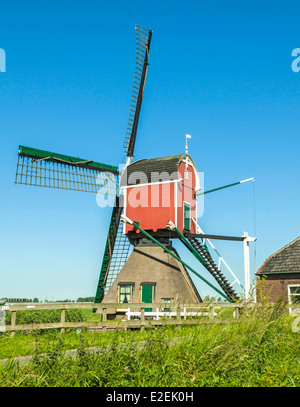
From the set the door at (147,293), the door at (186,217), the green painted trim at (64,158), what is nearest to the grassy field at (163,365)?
the door at (147,293)

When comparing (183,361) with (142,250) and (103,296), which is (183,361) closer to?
(142,250)

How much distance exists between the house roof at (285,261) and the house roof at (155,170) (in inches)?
273

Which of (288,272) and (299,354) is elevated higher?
(288,272)

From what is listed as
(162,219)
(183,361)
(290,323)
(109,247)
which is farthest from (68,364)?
(109,247)

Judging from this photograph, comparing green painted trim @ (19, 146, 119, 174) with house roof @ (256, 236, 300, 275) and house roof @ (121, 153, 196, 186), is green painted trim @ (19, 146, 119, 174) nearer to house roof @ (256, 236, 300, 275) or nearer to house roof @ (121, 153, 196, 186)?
house roof @ (121, 153, 196, 186)

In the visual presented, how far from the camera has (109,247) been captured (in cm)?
2642

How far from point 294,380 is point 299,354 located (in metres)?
1.53

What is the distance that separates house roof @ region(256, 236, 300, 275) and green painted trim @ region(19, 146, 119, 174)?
10.4 metres

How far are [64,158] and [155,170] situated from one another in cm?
541

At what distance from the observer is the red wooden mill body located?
77.3 feet

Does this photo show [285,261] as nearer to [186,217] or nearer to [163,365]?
[186,217]

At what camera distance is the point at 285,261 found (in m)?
23.7

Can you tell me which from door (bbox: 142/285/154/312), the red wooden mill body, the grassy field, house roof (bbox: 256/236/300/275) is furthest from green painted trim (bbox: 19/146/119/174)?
the grassy field

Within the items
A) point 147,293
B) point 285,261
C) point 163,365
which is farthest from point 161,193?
point 163,365
